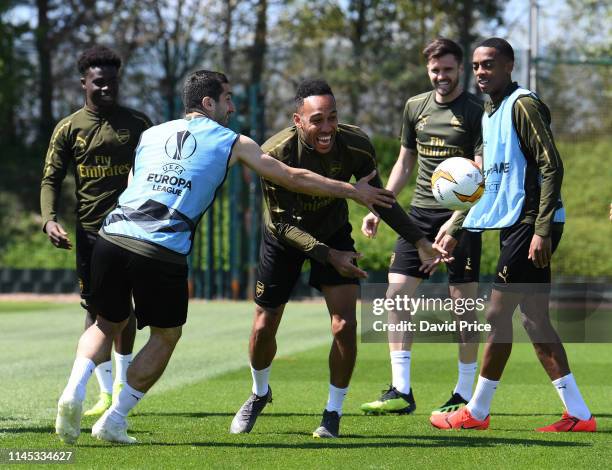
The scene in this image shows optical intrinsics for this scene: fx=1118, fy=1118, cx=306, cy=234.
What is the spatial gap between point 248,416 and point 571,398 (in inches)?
78.6

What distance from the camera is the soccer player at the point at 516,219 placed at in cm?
670

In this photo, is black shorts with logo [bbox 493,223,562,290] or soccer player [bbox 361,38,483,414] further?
soccer player [bbox 361,38,483,414]

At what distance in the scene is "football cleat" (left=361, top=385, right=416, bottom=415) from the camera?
7.70 metres

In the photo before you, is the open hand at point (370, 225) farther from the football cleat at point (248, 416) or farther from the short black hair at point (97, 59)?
the short black hair at point (97, 59)

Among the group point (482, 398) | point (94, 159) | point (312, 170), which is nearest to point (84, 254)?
point (94, 159)

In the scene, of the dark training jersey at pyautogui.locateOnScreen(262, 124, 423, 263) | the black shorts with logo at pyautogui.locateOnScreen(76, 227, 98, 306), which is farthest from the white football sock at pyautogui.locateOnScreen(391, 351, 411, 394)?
the black shorts with logo at pyautogui.locateOnScreen(76, 227, 98, 306)

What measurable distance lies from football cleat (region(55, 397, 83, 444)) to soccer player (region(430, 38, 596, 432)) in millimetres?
2445

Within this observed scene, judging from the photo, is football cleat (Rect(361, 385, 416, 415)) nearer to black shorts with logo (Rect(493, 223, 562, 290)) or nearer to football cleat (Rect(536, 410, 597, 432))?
football cleat (Rect(536, 410, 597, 432))

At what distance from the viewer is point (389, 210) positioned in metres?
6.36

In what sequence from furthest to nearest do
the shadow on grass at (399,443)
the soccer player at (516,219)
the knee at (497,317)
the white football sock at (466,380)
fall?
1. the white football sock at (466,380)
2. the knee at (497,317)
3. the soccer player at (516,219)
4. the shadow on grass at (399,443)

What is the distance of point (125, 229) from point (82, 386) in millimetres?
847

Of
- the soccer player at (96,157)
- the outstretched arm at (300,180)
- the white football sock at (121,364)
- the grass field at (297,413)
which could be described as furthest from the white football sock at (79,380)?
the white football sock at (121,364)

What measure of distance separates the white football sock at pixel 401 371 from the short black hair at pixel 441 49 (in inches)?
83.4

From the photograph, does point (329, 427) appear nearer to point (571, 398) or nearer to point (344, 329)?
point (344, 329)
